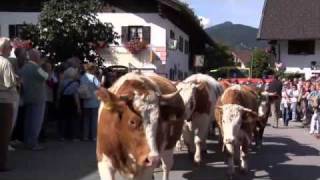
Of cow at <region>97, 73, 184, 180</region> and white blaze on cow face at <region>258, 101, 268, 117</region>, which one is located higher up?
cow at <region>97, 73, 184, 180</region>

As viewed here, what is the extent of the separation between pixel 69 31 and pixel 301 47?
135 feet

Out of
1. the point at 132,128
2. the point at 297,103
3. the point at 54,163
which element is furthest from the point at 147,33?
the point at 132,128

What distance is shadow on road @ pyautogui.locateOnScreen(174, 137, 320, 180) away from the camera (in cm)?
1191

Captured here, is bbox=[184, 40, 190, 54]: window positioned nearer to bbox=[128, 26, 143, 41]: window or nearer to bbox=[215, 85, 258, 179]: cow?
bbox=[128, 26, 143, 41]: window

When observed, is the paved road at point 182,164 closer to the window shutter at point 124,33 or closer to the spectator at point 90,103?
the spectator at point 90,103

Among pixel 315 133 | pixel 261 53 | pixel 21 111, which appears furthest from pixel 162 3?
pixel 261 53

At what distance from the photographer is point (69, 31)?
20.1 meters

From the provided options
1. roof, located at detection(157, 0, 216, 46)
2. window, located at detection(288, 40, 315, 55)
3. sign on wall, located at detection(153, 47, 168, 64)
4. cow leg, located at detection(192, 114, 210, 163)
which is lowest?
cow leg, located at detection(192, 114, 210, 163)

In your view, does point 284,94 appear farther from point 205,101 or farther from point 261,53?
point 261,53

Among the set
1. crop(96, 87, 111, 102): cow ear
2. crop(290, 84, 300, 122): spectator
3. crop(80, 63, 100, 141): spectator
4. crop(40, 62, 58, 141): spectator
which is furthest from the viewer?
crop(290, 84, 300, 122): spectator

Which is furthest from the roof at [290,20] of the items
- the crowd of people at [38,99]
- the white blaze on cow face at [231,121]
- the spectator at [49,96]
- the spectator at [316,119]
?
the white blaze on cow face at [231,121]


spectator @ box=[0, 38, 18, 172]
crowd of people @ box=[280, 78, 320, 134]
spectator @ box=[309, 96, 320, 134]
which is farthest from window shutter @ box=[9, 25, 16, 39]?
spectator @ box=[0, 38, 18, 172]

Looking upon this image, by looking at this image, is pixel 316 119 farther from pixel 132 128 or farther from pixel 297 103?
pixel 132 128

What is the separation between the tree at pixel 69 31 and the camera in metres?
19.9
